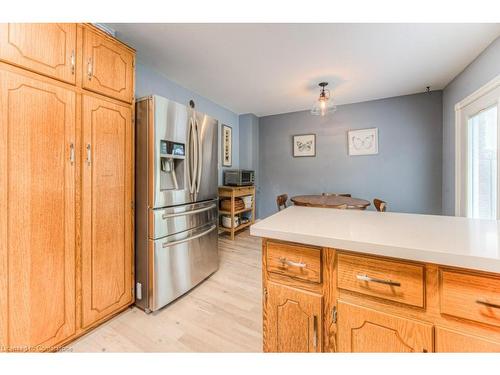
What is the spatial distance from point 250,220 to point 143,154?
2.93 m

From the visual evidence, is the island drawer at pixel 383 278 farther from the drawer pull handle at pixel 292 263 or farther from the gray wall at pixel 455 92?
the gray wall at pixel 455 92

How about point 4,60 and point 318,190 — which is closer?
point 4,60

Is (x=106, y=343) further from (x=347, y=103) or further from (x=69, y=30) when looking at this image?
(x=347, y=103)

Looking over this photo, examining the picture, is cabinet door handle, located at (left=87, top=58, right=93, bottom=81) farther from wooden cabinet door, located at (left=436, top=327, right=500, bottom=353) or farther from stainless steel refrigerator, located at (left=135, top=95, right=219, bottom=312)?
wooden cabinet door, located at (left=436, top=327, right=500, bottom=353)

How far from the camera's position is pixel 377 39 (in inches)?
76.5

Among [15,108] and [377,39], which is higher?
[377,39]

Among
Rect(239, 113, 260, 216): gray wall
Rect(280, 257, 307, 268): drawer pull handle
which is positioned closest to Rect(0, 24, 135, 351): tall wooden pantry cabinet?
Rect(280, 257, 307, 268): drawer pull handle

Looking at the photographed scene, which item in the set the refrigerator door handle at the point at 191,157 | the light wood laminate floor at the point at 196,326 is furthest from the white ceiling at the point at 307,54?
the light wood laminate floor at the point at 196,326

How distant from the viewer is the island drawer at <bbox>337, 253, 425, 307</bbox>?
72 centimetres

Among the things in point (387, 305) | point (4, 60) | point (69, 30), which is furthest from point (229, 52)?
point (387, 305)

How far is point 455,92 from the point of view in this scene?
2.77 meters

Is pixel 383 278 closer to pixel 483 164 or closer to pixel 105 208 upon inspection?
pixel 105 208

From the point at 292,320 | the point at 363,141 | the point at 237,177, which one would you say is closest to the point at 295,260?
the point at 292,320

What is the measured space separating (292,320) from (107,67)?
2.03m
